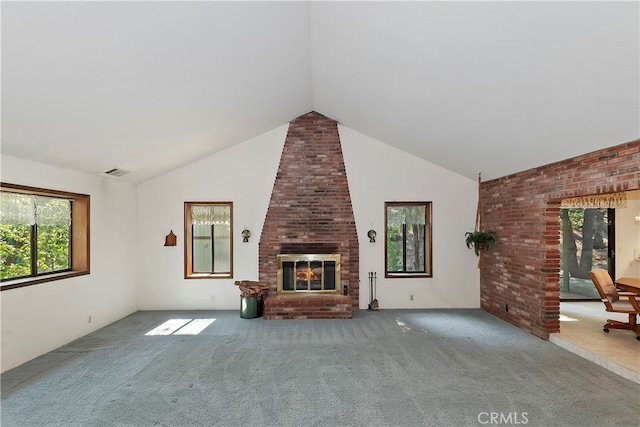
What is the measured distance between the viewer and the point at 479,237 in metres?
5.96

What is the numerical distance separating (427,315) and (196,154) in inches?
196

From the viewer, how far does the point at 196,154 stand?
19.4ft

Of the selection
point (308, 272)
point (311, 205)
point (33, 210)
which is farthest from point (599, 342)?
point (33, 210)

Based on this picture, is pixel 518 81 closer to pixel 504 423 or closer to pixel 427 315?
pixel 504 423

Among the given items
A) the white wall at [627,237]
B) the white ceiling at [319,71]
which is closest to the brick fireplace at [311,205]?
the white ceiling at [319,71]

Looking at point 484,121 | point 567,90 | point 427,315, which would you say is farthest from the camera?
point 427,315

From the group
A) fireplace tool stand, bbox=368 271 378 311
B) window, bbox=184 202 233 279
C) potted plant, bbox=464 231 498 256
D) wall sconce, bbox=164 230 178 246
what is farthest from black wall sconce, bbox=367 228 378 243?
wall sconce, bbox=164 230 178 246

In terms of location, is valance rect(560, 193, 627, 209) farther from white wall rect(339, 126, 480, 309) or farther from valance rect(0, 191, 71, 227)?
valance rect(0, 191, 71, 227)

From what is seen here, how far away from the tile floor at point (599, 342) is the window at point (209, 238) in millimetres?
5410

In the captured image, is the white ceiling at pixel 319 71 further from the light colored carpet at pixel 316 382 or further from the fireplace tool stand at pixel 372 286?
the fireplace tool stand at pixel 372 286

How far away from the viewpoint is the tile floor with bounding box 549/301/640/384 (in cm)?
361

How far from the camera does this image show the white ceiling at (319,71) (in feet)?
7.66

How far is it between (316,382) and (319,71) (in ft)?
12.1

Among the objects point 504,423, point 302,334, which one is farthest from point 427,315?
point 504,423
